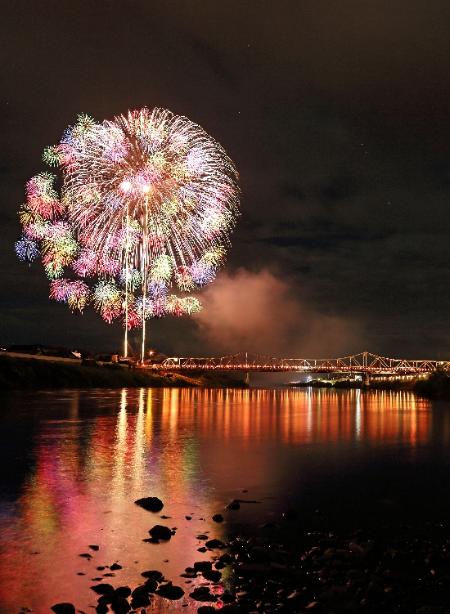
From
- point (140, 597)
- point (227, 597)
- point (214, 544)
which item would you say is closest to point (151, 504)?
point (214, 544)

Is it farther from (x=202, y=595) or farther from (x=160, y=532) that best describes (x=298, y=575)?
(x=160, y=532)

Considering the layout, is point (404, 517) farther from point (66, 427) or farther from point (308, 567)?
point (66, 427)

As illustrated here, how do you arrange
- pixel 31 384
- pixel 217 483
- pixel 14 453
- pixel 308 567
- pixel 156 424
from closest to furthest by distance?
pixel 308 567
pixel 217 483
pixel 14 453
pixel 156 424
pixel 31 384

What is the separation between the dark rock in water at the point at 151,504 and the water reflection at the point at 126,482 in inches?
16.0

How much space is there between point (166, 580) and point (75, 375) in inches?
3570

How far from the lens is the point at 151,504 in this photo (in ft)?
49.9

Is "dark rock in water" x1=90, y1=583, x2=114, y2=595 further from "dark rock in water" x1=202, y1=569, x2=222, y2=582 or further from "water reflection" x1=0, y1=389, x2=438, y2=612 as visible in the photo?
"dark rock in water" x1=202, y1=569, x2=222, y2=582

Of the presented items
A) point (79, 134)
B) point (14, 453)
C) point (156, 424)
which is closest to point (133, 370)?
point (79, 134)

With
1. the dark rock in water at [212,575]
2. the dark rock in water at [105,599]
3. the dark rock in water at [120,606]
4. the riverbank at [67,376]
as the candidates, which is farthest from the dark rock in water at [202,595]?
the riverbank at [67,376]

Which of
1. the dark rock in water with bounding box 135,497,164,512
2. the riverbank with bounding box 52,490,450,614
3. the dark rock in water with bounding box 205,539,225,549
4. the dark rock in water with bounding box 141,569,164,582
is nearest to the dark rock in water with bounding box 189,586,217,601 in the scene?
the riverbank with bounding box 52,490,450,614

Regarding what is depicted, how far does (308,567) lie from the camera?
1053cm

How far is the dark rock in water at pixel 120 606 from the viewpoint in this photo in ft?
27.8

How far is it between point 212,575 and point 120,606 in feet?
6.21

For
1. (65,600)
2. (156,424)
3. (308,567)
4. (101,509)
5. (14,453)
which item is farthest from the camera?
(156,424)
